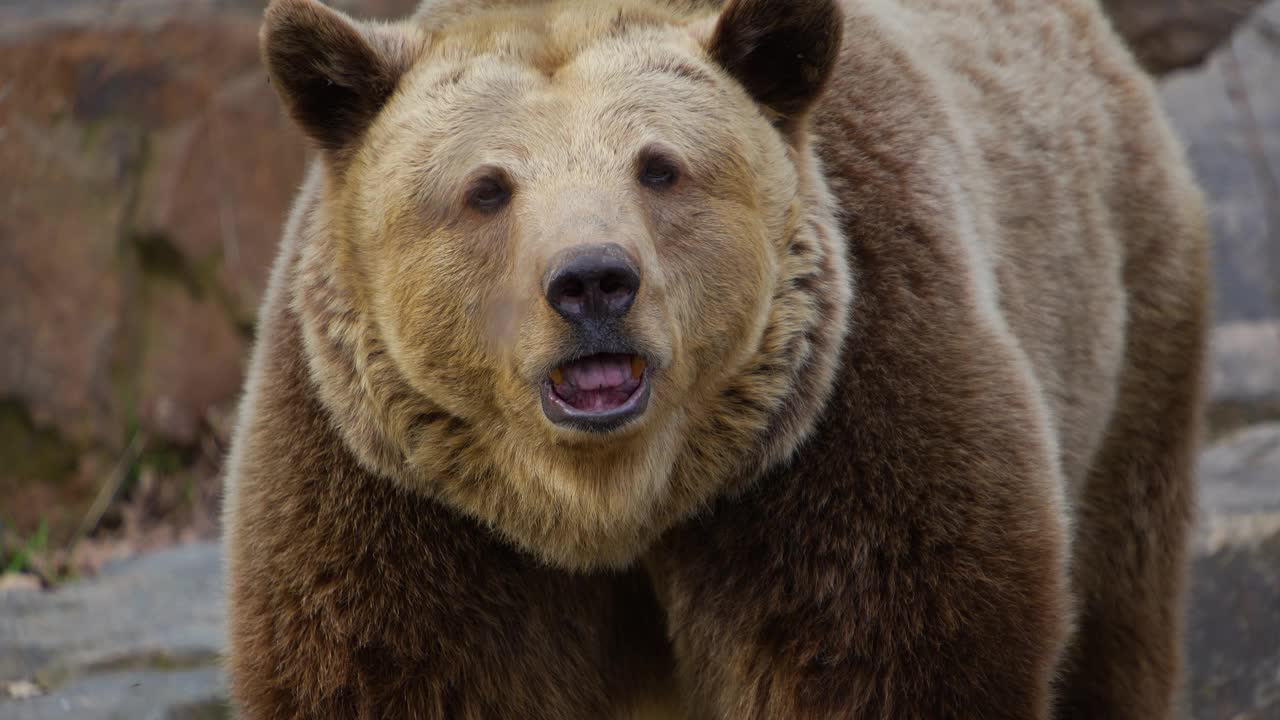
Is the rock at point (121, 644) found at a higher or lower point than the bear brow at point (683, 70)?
lower

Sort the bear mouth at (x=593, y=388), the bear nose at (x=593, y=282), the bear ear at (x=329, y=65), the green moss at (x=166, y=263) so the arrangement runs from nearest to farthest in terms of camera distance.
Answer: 1. the bear nose at (x=593, y=282)
2. the bear mouth at (x=593, y=388)
3. the bear ear at (x=329, y=65)
4. the green moss at (x=166, y=263)

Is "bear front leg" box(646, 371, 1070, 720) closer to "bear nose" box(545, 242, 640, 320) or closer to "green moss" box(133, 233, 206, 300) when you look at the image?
"bear nose" box(545, 242, 640, 320)

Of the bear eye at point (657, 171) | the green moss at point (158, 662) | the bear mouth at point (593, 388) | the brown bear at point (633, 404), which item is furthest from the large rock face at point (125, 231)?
the bear mouth at point (593, 388)

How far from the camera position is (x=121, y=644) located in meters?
6.95

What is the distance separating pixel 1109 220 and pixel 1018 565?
7.45 ft

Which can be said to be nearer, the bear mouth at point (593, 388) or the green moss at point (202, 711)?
the bear mouth at point (593, 388)

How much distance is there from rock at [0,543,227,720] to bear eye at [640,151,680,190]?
2.84 m

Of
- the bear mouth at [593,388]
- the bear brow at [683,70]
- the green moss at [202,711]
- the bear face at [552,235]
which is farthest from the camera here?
the green moss at [202,711]

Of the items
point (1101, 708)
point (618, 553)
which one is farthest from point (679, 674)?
point (1101, 708)

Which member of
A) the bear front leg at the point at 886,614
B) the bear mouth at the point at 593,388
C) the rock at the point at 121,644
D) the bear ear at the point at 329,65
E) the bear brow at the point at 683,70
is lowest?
the rock at the point at 121,644

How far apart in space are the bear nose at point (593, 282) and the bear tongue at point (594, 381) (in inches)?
6.8

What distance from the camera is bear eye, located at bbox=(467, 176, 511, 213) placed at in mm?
4289

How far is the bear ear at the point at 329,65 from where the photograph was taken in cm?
440

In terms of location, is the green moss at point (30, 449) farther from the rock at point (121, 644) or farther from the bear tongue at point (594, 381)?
the bear tongue at point (594, 381)
